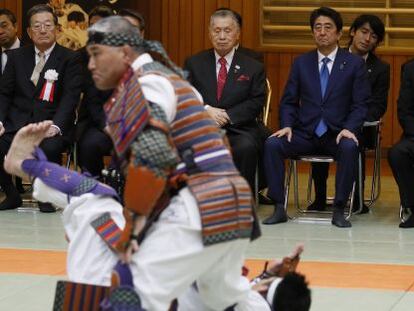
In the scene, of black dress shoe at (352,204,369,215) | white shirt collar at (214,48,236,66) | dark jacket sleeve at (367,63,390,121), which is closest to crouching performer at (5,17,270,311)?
white shirt collar at (214,48,236,66)

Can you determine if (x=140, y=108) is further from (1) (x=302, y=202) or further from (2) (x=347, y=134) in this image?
(1) (x=302, y=202)

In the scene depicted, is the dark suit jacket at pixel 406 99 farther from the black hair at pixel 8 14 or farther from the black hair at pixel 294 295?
the black hair at pixel 294 295

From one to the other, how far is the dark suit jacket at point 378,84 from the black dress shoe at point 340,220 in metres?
1.22

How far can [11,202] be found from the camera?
8.55m

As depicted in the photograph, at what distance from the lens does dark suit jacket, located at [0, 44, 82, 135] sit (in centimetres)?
841

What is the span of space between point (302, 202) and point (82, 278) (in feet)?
17.5

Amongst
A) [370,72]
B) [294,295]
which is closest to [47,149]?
[370,72]

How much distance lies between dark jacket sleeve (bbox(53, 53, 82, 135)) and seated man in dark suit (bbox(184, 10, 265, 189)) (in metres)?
0.92

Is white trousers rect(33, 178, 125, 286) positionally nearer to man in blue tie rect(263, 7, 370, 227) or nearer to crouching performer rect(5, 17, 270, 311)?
crouching performer rect(5, 17, 270, 311)

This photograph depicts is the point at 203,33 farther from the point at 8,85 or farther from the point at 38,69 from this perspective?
the point at 8,85

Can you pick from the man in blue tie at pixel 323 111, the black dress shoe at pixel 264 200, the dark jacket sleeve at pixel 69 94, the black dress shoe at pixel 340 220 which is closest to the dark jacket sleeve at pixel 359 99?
the man in blue tie at pixel 323 111

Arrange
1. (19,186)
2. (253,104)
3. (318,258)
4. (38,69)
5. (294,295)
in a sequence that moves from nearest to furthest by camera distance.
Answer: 1. (294,295)
2. (318,258)
3. (253,104)
4. (38,69)
5. (19,186)

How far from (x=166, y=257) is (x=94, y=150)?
4.76 m

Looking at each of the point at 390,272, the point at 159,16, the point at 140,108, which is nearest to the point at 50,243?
the point at 390,272
